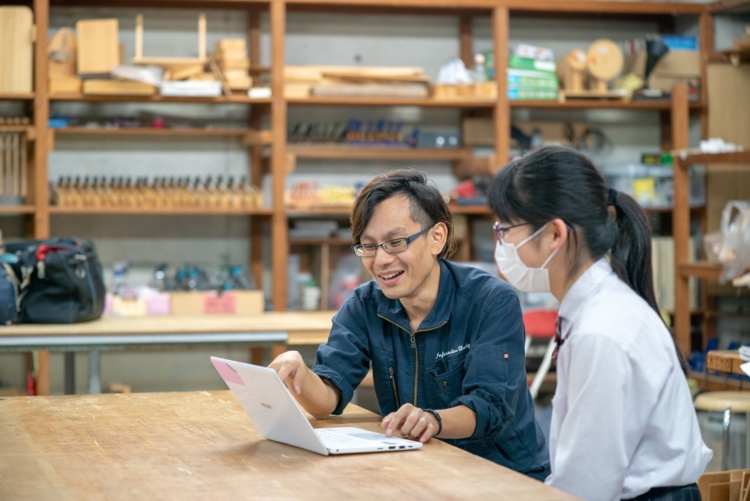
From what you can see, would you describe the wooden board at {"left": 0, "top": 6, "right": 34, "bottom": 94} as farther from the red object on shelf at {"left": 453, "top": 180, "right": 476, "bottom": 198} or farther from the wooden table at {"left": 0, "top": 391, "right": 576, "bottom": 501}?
the wooden table at {"left": 0, "top": 391, "right": 576, "bottom": 501}

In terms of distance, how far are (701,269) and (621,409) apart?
3.93 m

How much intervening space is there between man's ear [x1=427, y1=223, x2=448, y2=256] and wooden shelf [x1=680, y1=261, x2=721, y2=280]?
3184 millimetres

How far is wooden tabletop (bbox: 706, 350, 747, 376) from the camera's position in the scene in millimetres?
3008

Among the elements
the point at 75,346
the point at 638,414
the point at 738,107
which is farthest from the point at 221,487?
the point at 738,107

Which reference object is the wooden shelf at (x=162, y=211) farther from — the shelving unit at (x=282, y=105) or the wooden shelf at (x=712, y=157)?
the wooden shelf at (x=712, y=157)

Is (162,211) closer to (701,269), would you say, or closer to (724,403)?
(701,269)

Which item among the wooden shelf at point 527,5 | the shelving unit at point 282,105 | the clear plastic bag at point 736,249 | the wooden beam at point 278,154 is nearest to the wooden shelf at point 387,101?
the shelving unit at point 282,105

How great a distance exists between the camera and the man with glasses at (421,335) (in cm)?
220

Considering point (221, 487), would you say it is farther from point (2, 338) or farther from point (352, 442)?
point (2, 338)

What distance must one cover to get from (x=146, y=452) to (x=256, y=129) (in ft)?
14.9

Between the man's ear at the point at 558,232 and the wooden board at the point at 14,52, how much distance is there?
456cm

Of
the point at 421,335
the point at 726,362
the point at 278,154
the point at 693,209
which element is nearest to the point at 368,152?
the point at 278,154

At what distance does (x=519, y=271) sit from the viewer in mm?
1994

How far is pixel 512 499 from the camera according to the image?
1.49 meters
